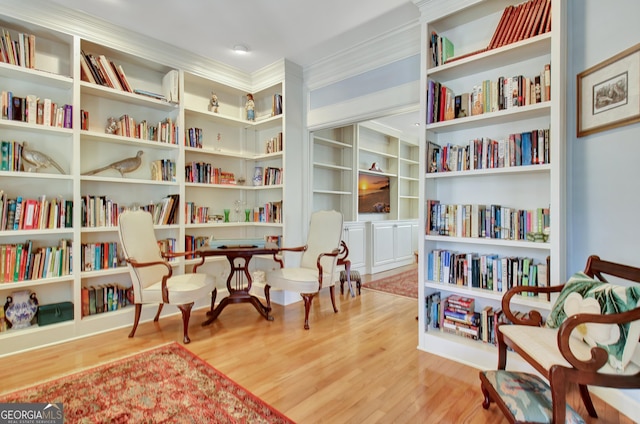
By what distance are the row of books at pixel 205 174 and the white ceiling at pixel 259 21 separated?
127 cm

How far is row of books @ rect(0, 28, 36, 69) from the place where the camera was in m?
2.49

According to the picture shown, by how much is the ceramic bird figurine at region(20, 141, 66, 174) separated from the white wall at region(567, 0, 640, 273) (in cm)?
408

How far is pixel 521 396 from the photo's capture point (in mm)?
1486

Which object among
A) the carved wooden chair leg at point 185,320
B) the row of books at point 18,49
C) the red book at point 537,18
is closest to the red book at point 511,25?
the red book at point 537,18

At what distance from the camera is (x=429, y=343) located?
2.49m

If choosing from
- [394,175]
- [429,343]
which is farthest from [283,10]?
[394,175]

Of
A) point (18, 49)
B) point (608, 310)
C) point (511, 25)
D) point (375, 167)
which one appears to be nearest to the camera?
point (608, 310)

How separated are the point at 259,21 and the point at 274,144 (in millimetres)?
1426

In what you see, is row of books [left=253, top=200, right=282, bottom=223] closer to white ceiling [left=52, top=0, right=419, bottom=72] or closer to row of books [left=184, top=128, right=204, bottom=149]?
row of books [left=184, top=128, right=204, bottom=149]

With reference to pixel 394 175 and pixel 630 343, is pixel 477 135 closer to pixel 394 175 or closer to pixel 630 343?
pixel 630 343

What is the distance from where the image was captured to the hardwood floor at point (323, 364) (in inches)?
69.3

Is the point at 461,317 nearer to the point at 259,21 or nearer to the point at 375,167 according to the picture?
the point at 259,21

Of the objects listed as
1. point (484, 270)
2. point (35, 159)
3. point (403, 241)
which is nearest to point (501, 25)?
point (484, 270)

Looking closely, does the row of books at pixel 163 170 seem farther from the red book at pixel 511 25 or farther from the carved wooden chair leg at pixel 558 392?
the carved wooden chair leg at pixel 558 392
